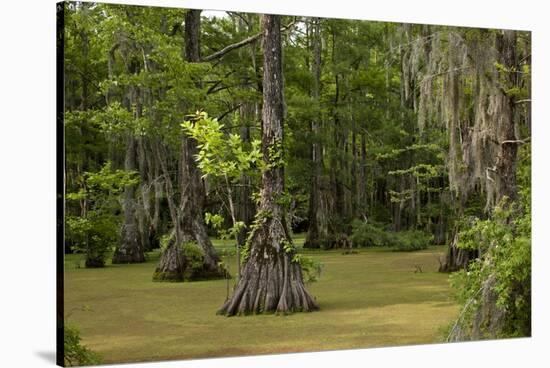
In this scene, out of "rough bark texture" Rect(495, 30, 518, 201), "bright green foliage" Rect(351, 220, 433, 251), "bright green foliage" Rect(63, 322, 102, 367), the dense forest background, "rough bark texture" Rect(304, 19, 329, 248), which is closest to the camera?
"bright green foliage" Rect(63, 322, 102, 367)

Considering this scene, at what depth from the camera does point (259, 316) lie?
7789mm

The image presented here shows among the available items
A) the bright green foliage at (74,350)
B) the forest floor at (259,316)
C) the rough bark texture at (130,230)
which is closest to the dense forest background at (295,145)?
the rough bark texture at (130,230)

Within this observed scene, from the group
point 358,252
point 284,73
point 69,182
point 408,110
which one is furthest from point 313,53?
point 69,182

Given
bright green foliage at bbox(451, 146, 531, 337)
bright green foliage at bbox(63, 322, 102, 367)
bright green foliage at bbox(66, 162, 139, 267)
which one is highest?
bright green foliage at bbox(66, 162, 139, 267)

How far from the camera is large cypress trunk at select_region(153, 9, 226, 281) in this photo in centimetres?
764

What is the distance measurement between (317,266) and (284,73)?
1715 mm

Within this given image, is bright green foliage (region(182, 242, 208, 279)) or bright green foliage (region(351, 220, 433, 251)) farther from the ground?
bright green foliage (region(351, 220, 433, 251))

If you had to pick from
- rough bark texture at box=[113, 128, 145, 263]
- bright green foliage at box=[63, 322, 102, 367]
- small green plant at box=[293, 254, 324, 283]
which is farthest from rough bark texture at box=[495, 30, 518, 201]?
bright green foliage at box=[63, 322, 102, 367]

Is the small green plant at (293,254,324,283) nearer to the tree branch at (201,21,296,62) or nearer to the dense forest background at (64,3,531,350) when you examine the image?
the dense forest background at (64,3,531,350)

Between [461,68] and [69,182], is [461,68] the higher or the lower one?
the higher one

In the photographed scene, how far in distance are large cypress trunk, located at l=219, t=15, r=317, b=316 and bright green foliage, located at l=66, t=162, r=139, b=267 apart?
121cm

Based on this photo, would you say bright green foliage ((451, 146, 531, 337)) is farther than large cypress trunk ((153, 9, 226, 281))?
Yes

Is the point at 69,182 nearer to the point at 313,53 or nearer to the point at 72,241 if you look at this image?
the point at 72,241

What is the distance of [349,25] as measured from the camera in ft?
27.1
